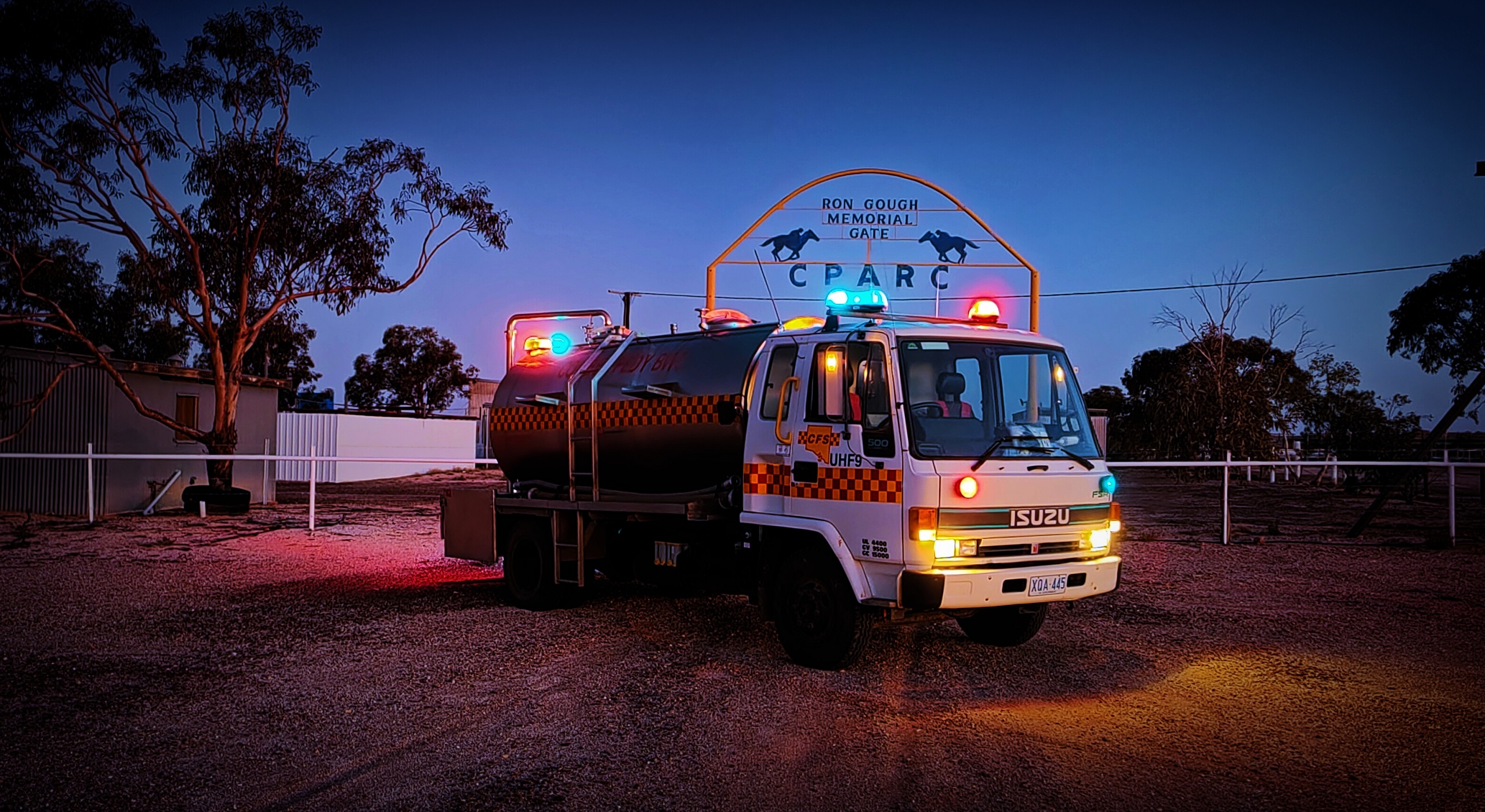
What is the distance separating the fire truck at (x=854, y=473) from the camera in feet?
22.1

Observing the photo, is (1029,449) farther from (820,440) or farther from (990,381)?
(820,440)

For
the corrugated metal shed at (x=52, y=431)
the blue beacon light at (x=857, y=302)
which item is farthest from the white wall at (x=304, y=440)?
the blue beacon light at (x=857, y=302)

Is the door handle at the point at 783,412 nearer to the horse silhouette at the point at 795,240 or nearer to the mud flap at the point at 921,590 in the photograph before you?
the mud flap at the point at 921,590

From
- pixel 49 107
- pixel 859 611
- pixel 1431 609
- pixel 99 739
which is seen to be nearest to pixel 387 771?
pixel 99 739

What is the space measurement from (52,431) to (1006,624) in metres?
22.3

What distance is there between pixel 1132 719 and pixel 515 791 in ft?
11.9

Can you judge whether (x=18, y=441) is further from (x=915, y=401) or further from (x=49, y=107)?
(x=915, y=401)

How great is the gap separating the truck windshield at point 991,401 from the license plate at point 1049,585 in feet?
2.67

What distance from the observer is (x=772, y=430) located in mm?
7766

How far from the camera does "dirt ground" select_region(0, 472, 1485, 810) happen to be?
5020mm

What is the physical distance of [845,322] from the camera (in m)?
7.72

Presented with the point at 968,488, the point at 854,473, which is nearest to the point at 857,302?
the point at 854,473

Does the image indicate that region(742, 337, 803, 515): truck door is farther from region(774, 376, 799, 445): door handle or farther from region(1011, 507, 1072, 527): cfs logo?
region(1011, 507, 1072, 527): cfs logo

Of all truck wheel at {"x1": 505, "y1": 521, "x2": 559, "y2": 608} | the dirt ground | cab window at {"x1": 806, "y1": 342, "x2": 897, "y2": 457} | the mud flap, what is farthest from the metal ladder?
the mud flap
